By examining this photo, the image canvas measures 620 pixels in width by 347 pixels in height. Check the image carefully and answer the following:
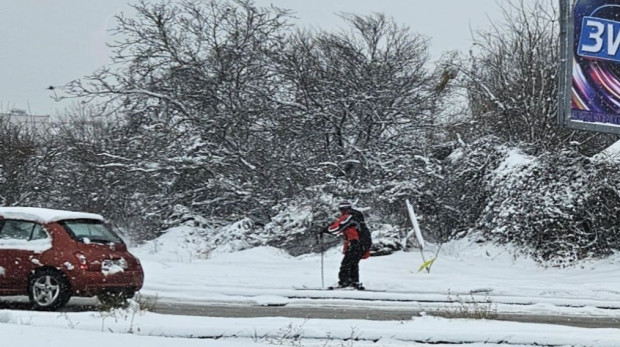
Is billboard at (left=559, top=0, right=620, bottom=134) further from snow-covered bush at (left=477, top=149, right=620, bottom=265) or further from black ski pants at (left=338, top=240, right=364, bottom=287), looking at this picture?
snow-covered bush at (left=477, top=149, right=620, bottom=265)

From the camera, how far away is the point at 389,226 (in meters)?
21.0

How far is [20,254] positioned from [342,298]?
5353 mm

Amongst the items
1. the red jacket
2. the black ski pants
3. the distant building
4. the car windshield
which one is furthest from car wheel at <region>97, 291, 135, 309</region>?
the distant building

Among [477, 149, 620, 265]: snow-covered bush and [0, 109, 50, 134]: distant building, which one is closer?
[477, 149, 620, 265]: snow-covered bush

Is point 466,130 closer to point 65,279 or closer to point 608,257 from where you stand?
point 608,257

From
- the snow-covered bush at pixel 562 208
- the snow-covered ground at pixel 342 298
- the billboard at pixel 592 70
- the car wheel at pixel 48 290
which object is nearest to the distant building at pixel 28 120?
the snow-covered ground at pixel 342 298

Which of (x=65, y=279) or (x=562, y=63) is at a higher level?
(x=562, y=63)

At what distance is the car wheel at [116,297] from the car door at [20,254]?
1.07 m

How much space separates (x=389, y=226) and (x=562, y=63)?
1121 cm

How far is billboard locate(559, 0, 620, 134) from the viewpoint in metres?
10.4

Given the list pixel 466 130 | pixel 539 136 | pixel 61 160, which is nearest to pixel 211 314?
pixel 539 136

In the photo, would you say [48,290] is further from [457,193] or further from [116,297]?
[457,193]

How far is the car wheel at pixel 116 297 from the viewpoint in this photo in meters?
11.4

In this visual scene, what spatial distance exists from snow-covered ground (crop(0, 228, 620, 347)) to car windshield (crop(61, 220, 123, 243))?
1.72 m
